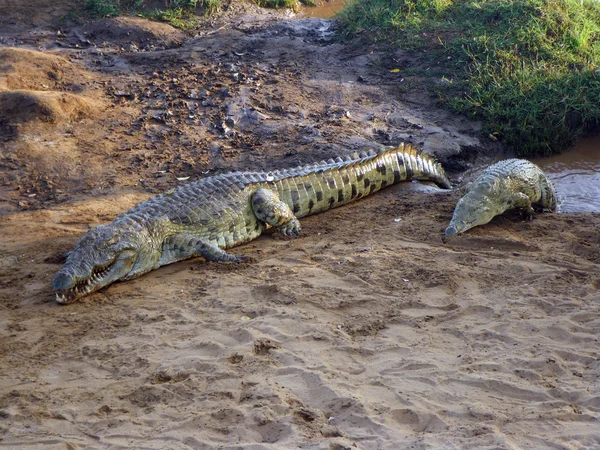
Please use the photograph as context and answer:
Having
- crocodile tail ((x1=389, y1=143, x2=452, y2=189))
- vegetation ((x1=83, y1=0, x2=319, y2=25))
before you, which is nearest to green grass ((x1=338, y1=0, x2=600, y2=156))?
crocodile tail ((x1=389, y1=143, x2=452, y2=189))

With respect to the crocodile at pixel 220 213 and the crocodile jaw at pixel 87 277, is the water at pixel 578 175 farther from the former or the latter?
the crocodile jaw at pixel 87 277

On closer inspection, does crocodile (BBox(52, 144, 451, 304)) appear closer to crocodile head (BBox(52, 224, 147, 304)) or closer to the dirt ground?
crocodile head (BBox(52, 224, 147, 304))

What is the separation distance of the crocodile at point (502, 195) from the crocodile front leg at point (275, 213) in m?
1.35

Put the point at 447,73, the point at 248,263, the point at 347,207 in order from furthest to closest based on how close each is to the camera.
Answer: the point at 447,73, the point at 347,207, the point at 248,263

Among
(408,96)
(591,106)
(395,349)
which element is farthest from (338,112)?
(395,349)

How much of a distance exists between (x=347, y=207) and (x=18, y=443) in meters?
4.15

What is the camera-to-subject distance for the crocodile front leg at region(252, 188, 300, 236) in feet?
20.2

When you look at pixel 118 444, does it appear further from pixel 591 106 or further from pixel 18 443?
pixel 591 106

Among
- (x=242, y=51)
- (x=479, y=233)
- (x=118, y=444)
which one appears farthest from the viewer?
(x=242, y=51)

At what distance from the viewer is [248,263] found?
552 centimetres

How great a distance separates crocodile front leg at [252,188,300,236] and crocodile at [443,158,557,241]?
1.35 m

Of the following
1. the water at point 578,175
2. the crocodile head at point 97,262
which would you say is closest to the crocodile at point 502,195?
the water at point 578,175

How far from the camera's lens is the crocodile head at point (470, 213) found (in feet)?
19.5

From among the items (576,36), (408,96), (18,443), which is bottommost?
(18,443)
